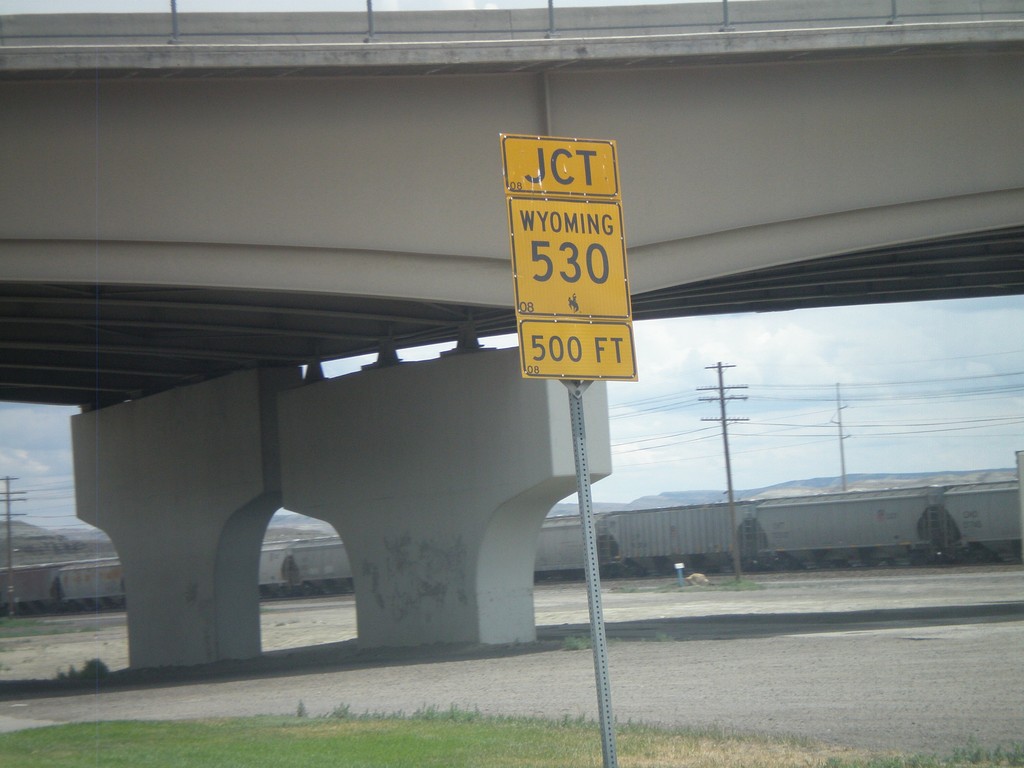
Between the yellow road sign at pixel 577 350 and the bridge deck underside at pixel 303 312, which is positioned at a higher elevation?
the bridge deck underside at pixel 303 312

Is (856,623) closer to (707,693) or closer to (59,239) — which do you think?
(707,693)

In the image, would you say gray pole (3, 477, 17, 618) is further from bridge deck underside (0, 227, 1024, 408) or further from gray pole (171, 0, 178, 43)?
gray pole (171, 0, 178, 43)

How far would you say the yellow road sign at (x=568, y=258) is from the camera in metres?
6.12

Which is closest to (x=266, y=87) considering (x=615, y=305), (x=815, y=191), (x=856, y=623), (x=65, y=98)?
(x=65, y=98)

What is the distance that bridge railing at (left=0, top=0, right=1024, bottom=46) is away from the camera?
49.2 feet

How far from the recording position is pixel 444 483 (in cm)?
2195

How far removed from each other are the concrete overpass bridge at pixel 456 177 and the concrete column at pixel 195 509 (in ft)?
13.7

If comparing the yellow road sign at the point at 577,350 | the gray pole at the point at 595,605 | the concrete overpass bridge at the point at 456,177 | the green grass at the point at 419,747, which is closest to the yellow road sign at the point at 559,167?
the yellow road sign at the point at 577,350

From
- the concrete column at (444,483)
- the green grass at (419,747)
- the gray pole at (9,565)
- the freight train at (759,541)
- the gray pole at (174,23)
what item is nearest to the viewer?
the green grass at (419,747)

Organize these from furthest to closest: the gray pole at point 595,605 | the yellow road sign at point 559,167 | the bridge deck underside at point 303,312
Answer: the bridge deck underside at point 303,312
the yellow road sign at point 559,167
the gray pole at point 595,605

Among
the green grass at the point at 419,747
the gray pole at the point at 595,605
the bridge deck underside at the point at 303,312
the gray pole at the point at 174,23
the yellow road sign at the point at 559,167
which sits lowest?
the green grass at the point at 419,747

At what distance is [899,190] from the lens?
17.6 meters

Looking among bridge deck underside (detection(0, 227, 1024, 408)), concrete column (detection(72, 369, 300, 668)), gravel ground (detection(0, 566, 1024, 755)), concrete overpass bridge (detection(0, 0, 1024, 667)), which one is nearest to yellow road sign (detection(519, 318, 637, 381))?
gravel ground (detection(0, 566, 1024, 755))

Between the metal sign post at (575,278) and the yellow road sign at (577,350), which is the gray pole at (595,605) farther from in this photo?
the yellow road sign at (577,350)
